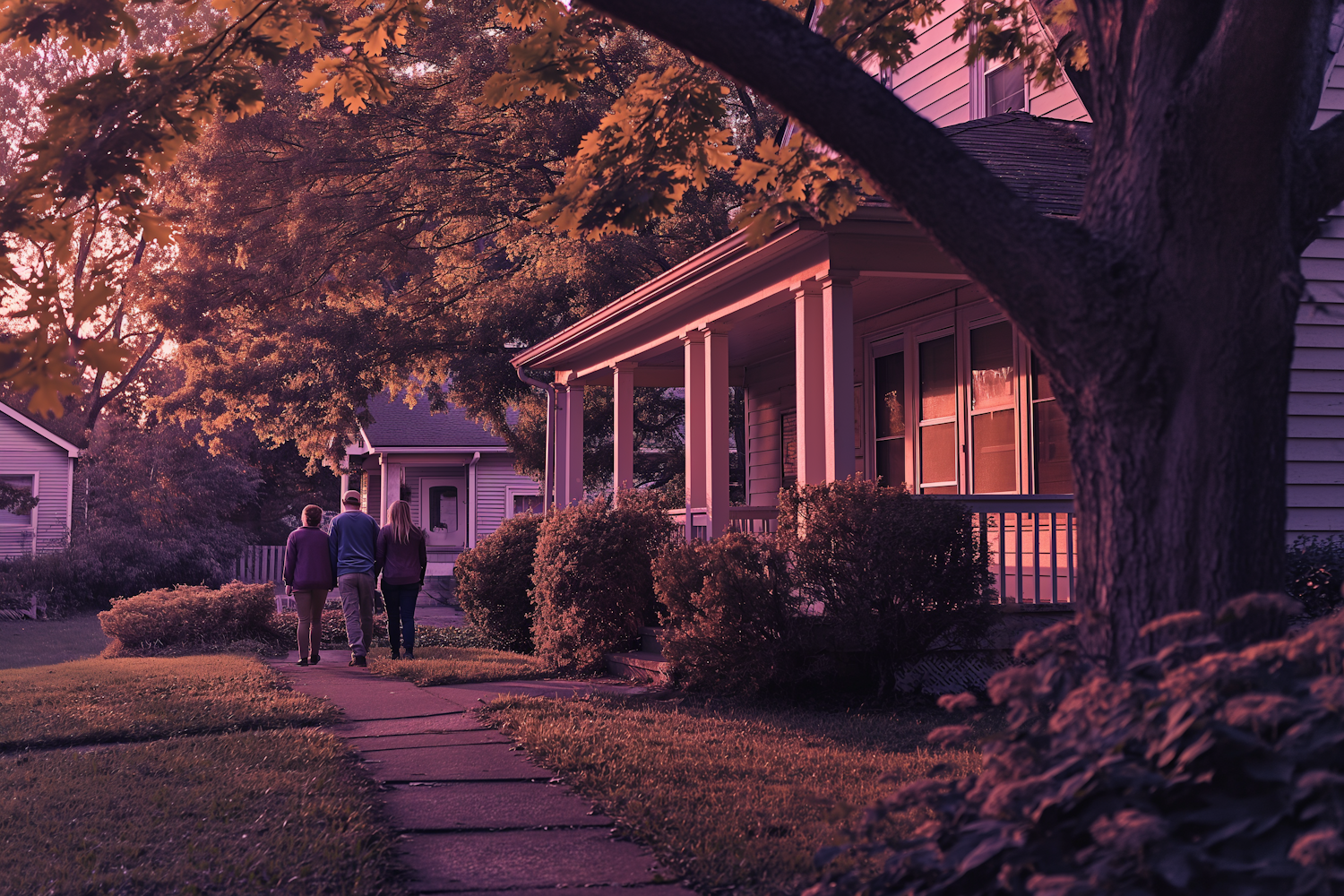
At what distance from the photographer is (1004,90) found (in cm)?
1360

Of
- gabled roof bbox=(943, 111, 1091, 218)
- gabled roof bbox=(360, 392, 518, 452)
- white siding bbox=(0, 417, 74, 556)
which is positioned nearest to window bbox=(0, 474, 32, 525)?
white siding bbox=(0, 417, 74, 556)

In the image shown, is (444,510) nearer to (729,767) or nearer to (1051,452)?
(1051,452)

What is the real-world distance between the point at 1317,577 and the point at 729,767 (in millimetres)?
6077

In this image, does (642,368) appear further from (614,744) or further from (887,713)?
(614,744)

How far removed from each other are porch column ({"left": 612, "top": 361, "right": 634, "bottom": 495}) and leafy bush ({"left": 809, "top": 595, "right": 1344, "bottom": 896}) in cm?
1279

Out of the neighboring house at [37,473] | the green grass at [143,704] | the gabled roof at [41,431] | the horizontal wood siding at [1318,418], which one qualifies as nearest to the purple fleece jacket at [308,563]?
the green grass at [143,704]

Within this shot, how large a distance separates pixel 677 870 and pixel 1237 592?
2347 millimetres

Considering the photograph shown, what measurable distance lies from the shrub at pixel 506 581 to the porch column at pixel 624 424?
1.68 m

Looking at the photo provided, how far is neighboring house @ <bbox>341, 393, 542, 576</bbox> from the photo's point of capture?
31.3 metres

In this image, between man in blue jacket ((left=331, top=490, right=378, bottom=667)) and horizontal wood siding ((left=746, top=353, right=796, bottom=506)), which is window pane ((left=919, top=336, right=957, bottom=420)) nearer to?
horizontal wood siding ((left=746, top=353, right=796, bottom=506))

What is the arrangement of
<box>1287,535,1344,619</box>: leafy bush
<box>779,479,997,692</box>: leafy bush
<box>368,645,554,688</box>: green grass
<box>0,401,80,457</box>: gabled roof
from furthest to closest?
<box>0,401,80,457</box>: gabled roof, <box>368,645,554,688</box>: green grass, <box>1287,535,1344,619</box>: leafy bush, <box>779,479,997,692</box>: leafy bush

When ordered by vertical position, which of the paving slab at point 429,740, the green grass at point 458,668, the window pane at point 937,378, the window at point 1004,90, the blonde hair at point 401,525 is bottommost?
the green grass at point 458,668

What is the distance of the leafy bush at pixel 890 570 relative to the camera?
8.30m

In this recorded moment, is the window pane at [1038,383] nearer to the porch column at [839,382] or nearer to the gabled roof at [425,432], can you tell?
the porch column at [839,382]
